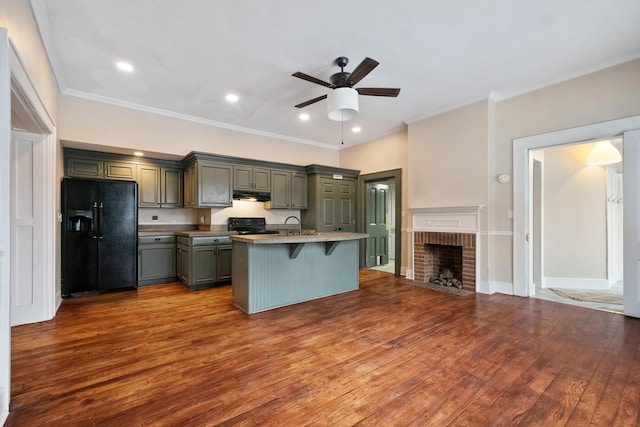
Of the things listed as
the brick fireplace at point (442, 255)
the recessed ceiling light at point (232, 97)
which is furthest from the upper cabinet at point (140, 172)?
the brick fireplace at point (442, 255)

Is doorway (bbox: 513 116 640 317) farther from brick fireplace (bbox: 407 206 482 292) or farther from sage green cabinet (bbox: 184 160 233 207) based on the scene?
sage green cabinet (bbox: 184 160 233 207)

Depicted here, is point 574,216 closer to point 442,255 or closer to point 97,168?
point 442,255

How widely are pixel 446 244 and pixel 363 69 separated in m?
3.15

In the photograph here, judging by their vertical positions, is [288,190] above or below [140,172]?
below

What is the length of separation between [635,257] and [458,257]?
2.08 metres

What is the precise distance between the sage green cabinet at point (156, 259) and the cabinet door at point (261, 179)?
175cm

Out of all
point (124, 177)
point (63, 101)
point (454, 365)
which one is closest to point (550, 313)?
point (454, 365)

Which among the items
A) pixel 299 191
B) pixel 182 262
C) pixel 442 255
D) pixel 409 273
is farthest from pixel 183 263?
pixel 442 255

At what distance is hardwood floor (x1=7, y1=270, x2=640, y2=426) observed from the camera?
5.35 feet

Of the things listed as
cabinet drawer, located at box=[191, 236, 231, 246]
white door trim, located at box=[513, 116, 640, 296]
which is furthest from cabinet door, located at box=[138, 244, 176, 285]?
white door trim, located at box=[513, 116, 640, 296]

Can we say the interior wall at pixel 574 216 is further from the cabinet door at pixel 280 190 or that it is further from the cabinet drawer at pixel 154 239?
the cabinet drawer at pixel 154 239

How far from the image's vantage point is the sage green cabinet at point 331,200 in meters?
5.98

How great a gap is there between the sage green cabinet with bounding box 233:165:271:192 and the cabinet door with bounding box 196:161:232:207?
14 centimetres

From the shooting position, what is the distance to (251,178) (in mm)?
5344
